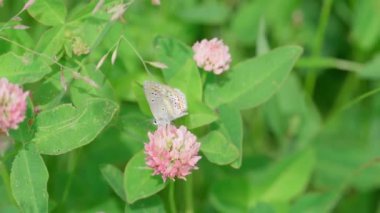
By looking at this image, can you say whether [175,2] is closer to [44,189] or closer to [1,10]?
[1,10]

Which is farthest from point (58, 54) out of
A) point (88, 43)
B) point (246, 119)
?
point (246, 119)

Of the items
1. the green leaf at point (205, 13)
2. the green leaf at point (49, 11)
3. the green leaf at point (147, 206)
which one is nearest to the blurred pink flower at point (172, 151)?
the green leaf at point (147, 206)

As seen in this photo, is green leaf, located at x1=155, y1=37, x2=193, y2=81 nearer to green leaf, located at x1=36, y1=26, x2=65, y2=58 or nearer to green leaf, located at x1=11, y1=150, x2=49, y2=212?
green leaf, located at x1=36, y1=26, x2=65, y2=58

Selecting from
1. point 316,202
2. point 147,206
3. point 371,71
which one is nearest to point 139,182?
point 147,206

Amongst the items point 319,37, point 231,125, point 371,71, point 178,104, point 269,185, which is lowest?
point 269,185

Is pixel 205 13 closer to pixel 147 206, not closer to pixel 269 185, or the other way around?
pixel 269 185

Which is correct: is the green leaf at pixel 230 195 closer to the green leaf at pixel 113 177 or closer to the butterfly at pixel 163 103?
the green leaf at pixel 113 177
